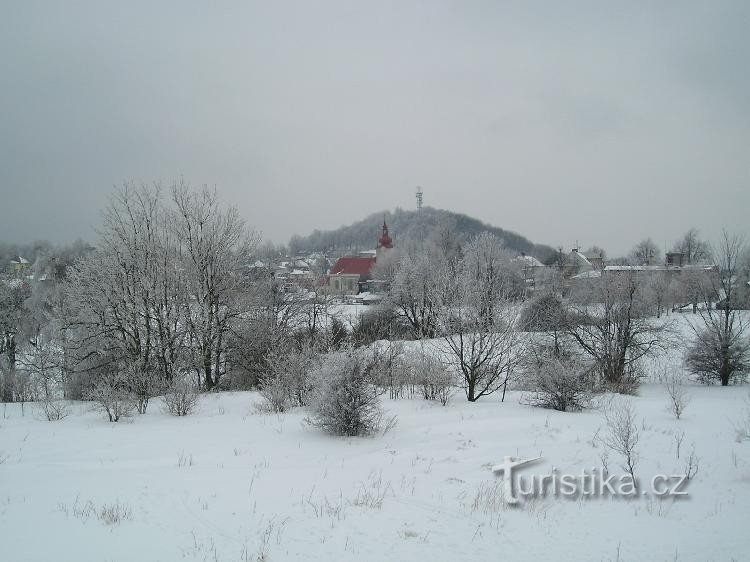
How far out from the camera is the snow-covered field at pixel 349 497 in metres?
4.25

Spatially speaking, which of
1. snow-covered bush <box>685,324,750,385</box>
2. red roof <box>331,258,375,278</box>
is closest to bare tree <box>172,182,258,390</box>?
snow-covered bush <box>685,324,750,385</box>

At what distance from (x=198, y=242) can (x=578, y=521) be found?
16.4m

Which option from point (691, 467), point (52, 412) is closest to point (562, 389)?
point (691, 467)

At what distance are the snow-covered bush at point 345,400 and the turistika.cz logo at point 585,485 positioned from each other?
8.71 feet

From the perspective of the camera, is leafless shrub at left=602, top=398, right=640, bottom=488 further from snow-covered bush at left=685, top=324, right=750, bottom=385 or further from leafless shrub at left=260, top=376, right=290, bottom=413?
snow-covered bush at left=685, top=324, right=750, bottom=385

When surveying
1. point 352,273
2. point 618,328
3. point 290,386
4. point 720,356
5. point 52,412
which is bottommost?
point 720,356

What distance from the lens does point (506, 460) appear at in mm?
6359

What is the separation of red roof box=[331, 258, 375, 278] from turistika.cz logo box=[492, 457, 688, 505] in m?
71.3

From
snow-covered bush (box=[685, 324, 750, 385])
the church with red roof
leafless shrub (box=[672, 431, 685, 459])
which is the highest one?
the church with red roof

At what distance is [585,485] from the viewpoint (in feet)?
18.6

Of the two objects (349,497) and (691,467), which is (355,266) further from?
(349,497)

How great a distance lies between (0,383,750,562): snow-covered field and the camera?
4.25 m

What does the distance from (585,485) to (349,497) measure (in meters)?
3.05

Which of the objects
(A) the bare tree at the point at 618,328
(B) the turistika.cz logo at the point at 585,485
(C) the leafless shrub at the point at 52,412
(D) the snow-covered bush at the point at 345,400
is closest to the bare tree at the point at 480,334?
(D) the snow-covered bush at the point at 345,400
